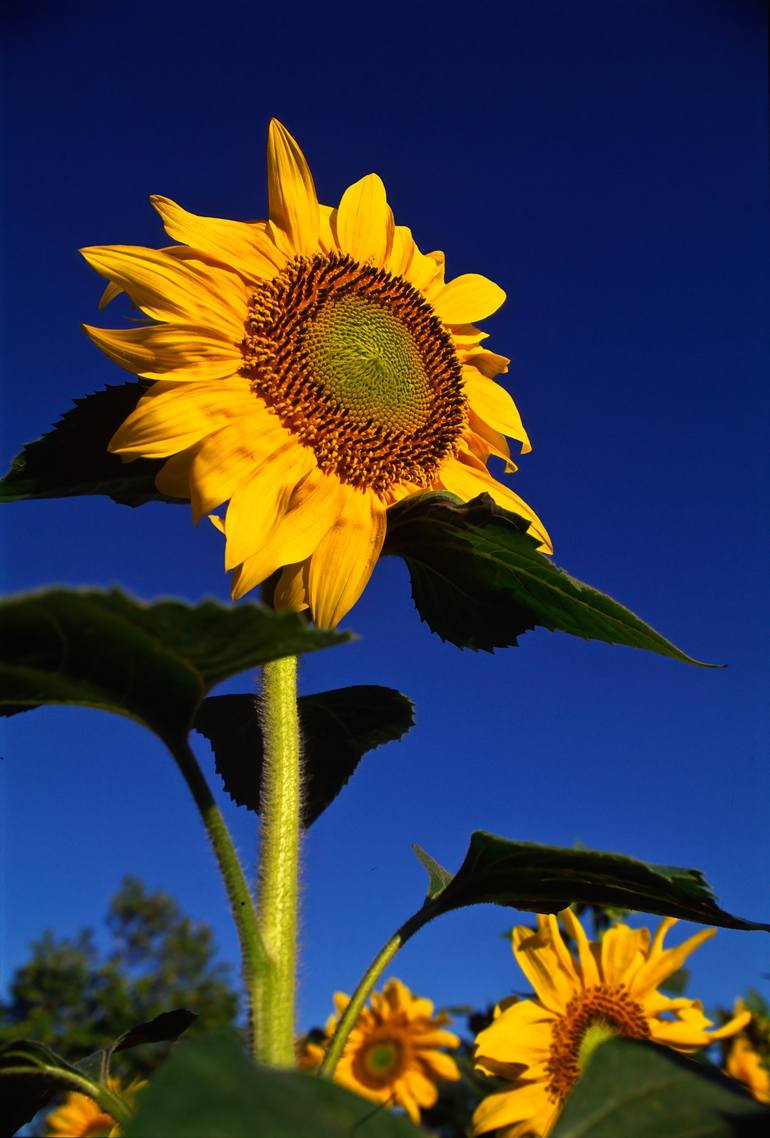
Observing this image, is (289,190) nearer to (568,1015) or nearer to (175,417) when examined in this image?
(175,417)

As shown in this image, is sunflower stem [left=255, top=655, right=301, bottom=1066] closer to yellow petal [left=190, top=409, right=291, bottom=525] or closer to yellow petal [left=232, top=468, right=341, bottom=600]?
yellow petal [left=232, top=468, right=341, bottom=600]

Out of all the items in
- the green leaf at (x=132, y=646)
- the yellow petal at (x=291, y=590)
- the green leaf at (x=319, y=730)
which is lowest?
the green leaf at (x=132, y=646)

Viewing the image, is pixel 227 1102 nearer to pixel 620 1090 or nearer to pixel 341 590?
pixel 620 1090

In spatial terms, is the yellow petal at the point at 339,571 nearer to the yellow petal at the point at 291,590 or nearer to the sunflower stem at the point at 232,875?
the yellow petal at the point at 291,590

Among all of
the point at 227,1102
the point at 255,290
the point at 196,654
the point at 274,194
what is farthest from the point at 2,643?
the point at 274,194

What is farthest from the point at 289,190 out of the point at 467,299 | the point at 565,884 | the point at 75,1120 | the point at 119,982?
the point at 119,982

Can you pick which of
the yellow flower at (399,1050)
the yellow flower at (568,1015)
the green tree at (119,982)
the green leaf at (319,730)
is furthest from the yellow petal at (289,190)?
the green tree at (119,982)
